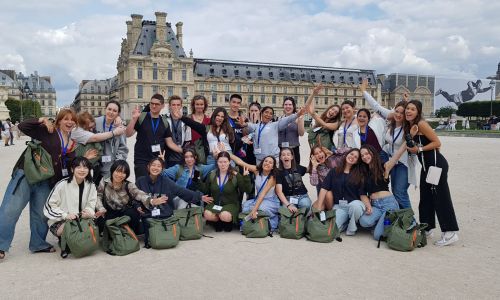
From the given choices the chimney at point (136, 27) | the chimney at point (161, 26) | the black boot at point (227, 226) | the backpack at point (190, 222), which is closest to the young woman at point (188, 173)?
the backpack at point (190, 222)

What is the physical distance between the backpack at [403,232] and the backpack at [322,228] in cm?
53

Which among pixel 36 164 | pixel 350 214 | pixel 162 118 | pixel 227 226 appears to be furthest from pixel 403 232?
pixel 36 164

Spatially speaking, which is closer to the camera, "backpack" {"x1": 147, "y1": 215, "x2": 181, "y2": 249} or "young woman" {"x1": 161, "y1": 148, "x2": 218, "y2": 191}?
"backpack" {"x1": 147, "y1": 215, "x2": 181, "y2": 249}

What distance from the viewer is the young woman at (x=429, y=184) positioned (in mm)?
4809

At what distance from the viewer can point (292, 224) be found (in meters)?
5.10

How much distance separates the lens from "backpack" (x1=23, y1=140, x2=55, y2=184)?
14.3 ft

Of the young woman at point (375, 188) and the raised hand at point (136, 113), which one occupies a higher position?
the raised hand at point (136, 113)

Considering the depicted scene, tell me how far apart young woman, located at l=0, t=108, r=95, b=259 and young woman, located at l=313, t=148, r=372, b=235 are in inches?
124

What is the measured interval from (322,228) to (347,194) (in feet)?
2.39

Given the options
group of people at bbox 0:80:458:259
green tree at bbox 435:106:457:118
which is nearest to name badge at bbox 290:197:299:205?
group of people at bbox 0:80:458:259

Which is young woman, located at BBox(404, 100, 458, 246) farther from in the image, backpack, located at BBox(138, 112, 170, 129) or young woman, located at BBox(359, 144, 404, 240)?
backpack, located at BBox(138, 112, 170, 129)

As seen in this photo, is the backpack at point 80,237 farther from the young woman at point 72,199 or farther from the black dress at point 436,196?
the black dress at point 436,196

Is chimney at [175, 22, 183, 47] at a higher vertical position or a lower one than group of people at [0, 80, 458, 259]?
higher

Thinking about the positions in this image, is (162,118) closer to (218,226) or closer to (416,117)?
(218,226)
